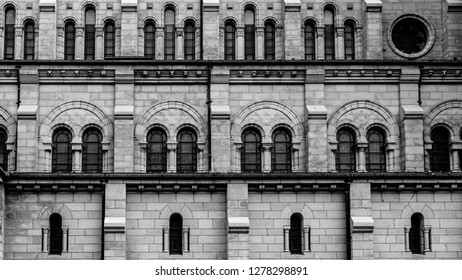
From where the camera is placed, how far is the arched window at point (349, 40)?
49.8m

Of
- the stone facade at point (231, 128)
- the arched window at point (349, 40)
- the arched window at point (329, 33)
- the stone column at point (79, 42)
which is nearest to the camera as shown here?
the stone facade at point (231, 128)

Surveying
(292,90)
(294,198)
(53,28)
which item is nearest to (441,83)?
(292,90)

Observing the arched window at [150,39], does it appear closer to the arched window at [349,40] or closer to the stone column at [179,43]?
the stone column at [179,43]

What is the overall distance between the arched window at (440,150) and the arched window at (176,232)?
558 inches

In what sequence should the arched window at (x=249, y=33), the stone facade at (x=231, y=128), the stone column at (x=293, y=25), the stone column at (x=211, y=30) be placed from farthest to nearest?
the arched window at (x=249, y=33) < the stone column at (x=293, y=25) < the stone column at (x=211, y=30) < the stone facade at (x=231, y=128)

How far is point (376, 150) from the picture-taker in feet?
154

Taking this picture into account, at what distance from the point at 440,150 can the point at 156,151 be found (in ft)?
45.7

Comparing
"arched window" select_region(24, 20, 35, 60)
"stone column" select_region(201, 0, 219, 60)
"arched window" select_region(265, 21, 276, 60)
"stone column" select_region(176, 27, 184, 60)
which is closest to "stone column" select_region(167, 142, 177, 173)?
"stone column" select_region(201, 0, 219, 60)

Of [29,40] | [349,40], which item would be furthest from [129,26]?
[349,40]

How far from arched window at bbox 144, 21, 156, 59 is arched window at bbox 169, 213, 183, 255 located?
1236 cm

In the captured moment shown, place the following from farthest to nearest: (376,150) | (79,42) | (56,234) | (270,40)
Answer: (270,40), (79,42), (376,150), (56,234)

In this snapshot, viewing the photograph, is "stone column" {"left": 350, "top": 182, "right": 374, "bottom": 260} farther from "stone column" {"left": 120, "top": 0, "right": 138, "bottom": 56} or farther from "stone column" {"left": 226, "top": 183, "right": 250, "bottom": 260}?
"stone column" {"left": 120, "top": 0, "right": 138, "bottom": 56}

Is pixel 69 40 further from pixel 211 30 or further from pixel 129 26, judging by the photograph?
pixel 211 30

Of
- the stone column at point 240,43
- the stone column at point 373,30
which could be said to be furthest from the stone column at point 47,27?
the stone column at point 373,30
